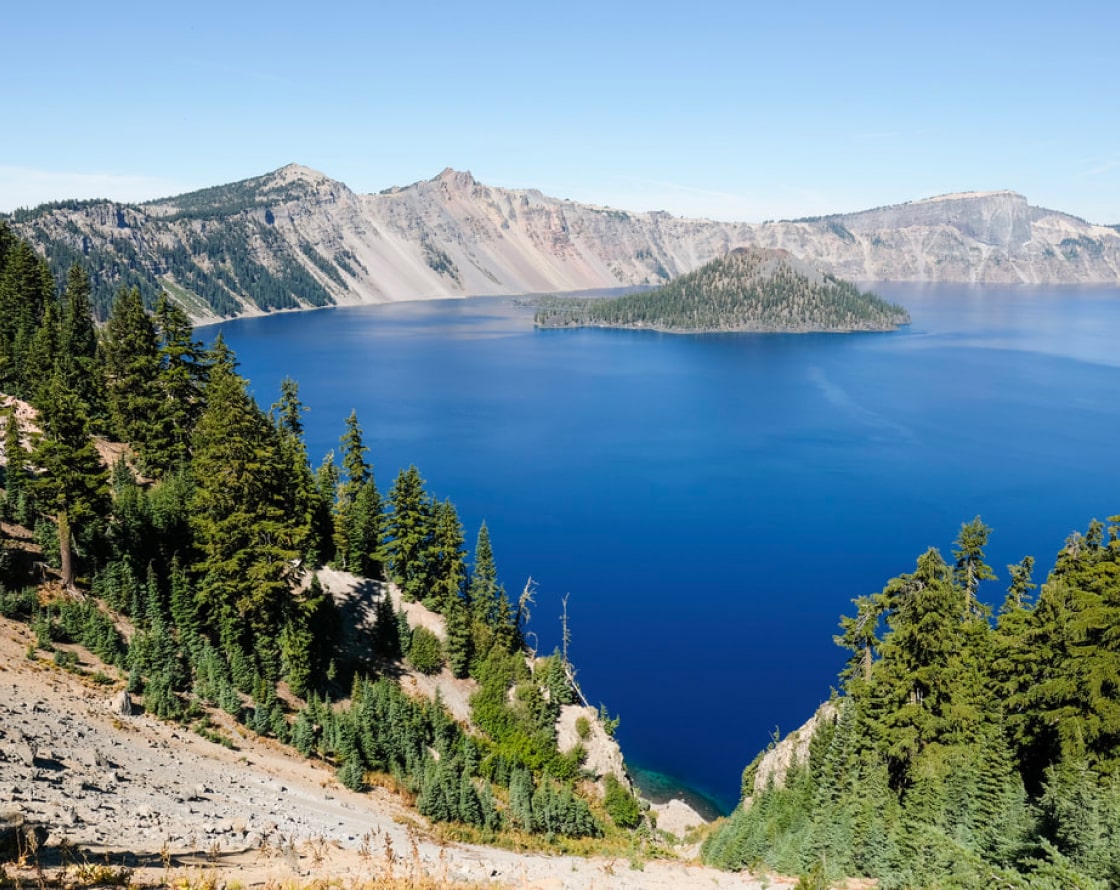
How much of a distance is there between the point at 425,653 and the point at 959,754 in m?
30.0

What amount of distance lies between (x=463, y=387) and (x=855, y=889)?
542ft

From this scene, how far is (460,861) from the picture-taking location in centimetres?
2073

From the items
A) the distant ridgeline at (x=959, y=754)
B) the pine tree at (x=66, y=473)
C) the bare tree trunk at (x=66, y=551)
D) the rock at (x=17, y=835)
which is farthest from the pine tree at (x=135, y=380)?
the distant ridgeline at (x=959, y=754)

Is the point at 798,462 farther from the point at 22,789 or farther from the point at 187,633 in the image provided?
the point at 22,789

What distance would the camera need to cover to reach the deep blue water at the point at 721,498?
59.2 m

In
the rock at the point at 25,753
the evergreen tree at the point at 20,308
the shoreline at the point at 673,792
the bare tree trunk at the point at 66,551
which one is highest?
the evergreen tree at the point at 20,308

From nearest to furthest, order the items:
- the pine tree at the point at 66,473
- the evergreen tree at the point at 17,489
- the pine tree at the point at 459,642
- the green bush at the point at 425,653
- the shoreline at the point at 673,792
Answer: the pine tree at the point at 66,473 < the evergreen tree at the point at 17,489 < the green bush at the point at 425,653 < the shoreline at the point at 673,792 < the pine tree at the point at 459,642

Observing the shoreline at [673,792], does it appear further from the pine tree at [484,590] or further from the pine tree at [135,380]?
the pine tree at [135,380]

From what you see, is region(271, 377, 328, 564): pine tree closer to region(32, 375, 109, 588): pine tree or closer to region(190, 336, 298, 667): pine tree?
region(190, 336, 298, 667): pine tree

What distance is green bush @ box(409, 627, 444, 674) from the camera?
45500 millimetres

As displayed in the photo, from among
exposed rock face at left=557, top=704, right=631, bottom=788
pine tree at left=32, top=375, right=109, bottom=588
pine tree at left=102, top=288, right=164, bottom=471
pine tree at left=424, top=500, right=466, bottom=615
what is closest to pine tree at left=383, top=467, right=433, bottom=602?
pine tree at left=424, top=500, right=466, bottom=615

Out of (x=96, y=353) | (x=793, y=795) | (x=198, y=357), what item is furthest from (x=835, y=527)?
(x=96, y=353)

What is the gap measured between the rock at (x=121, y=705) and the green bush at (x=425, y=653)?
19.5 m

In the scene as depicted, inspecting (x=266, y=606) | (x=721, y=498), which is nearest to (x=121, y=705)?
(x=266, y=606)
